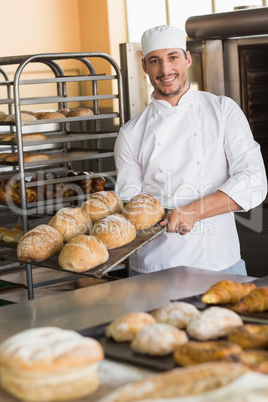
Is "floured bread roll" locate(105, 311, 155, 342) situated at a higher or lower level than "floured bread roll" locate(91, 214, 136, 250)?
lower

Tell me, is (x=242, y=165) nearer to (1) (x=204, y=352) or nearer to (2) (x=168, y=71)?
(2) (x=168, y=71)

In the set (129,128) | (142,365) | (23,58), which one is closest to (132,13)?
(23,58)

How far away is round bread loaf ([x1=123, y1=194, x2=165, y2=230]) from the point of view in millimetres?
2033

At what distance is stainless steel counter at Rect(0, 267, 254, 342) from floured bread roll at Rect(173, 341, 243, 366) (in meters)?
0.46

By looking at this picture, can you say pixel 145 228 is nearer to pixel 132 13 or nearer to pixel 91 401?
pixel 91 401

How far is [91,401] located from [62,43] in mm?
4754

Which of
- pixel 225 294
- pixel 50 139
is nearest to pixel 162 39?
pixel 50 139

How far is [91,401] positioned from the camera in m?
0.97

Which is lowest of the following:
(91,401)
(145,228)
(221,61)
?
(91,401)

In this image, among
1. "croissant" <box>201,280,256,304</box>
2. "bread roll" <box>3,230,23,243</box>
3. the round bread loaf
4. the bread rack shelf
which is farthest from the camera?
"bread roll" <box>3,230,23,243</box>

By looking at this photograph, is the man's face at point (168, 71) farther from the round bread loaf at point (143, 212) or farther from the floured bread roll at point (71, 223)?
the floured bread roll at point (71, 223)

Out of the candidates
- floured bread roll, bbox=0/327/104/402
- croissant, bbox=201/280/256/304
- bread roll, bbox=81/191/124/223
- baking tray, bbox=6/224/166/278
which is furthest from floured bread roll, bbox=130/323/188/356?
bread roll, bbox=81/191/124/223

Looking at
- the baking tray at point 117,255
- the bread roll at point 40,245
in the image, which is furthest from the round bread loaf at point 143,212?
the bread roll at point 40,245

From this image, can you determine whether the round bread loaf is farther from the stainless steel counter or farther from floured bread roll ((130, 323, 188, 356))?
floured bread roll ((130, 323, 188, 356))
